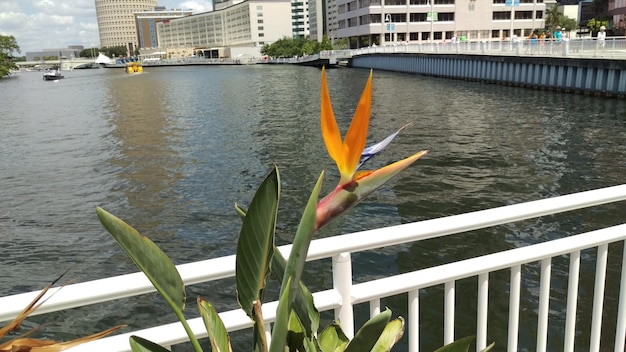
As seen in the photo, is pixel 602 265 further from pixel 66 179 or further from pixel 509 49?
pixel 509 49

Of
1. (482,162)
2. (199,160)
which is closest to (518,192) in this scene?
(482,162)

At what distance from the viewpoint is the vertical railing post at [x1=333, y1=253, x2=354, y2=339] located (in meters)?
2.03

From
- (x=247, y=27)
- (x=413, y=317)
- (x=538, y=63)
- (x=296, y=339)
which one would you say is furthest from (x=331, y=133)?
(x=247, y=27)

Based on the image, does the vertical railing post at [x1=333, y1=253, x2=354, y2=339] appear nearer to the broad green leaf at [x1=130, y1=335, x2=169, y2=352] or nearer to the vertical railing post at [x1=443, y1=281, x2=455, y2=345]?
the vertical railing post at [x1=443, y1=281, x2=455, y2=345]

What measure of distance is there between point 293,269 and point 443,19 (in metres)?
95.6

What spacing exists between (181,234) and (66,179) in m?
6.73

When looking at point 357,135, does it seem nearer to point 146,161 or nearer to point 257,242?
point 257,242

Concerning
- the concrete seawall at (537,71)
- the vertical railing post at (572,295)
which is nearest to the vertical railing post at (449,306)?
the vertical railing post at (572,295)

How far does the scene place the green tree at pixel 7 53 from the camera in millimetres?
109562

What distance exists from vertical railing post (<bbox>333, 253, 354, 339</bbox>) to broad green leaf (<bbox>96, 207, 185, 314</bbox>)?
809mm

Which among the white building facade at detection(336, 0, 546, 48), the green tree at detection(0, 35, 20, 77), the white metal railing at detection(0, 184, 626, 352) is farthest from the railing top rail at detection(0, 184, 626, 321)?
the green tree at detection(0, 35, 20, 77)

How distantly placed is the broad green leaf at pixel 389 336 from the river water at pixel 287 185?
712 mm

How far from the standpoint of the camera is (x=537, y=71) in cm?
3300

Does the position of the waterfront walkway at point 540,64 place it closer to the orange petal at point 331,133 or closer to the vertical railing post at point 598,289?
the vertical railing post at point 598,289
